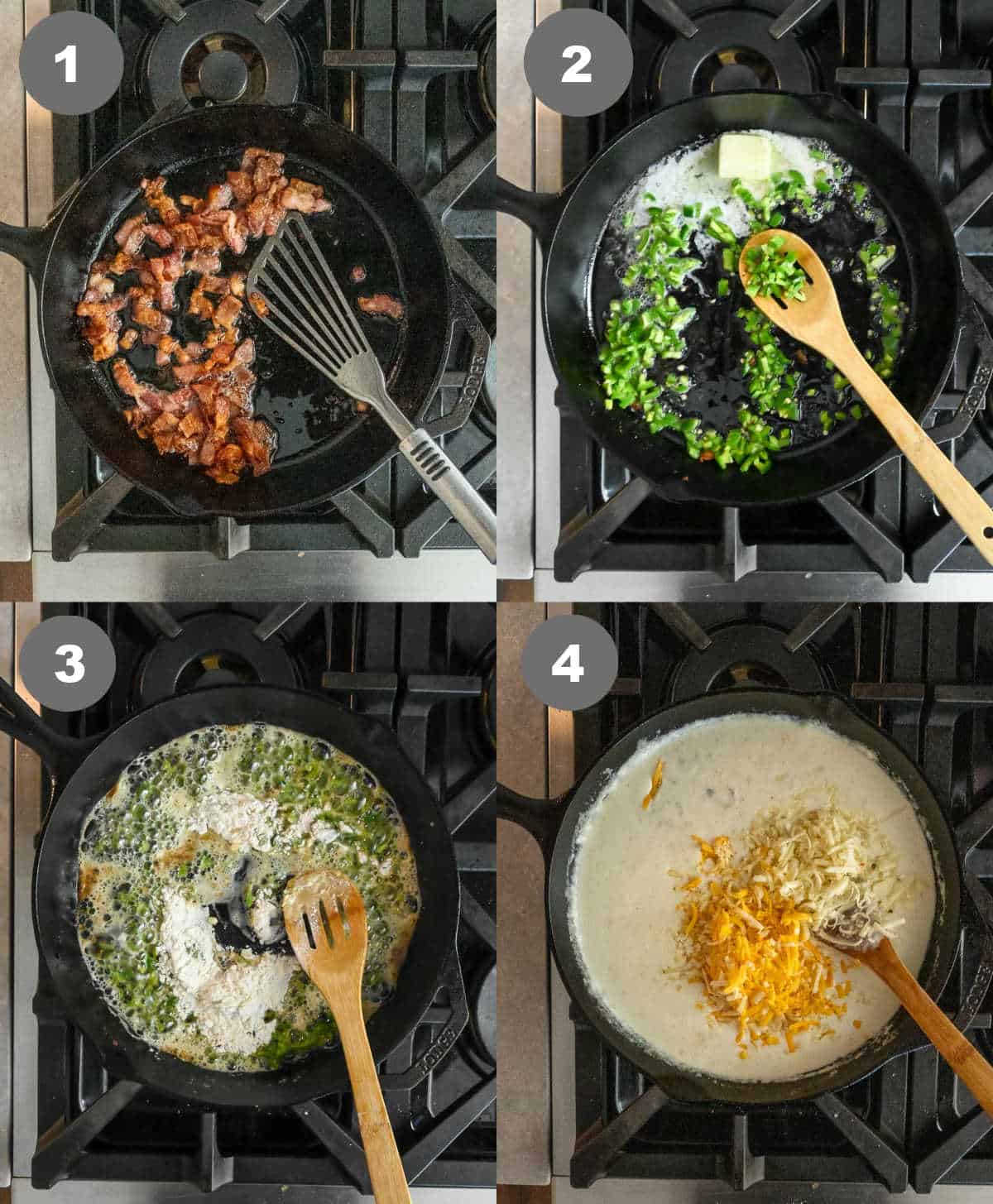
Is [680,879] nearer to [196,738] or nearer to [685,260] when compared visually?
[196,738]

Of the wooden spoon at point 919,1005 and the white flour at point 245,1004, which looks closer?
the wooden spoon at point 919,1005

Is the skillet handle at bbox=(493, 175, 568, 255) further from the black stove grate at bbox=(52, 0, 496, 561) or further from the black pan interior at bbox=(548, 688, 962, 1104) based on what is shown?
the black pan interior at bbox=(548, 688, 962, 1104)

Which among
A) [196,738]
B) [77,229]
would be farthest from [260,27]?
[196,738]

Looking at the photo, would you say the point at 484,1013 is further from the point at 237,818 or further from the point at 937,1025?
the point at 937,1025

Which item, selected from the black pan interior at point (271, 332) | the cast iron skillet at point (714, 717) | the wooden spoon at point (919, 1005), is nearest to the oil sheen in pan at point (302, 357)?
the black pan interior at point (271, 332)

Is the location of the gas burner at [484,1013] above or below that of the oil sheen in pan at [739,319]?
below

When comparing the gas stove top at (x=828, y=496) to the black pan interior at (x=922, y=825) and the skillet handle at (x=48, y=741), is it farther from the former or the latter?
the skillet handle at (x=48, y=741)

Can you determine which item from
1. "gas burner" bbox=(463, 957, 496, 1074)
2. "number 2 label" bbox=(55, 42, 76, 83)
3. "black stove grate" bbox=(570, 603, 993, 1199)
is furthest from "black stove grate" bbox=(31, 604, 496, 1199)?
"number 2 label" bbox=(55, 42, 76, 83)
